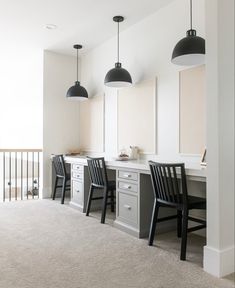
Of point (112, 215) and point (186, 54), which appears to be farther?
point (112, 215)

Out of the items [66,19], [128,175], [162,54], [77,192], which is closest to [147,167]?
[128,175]

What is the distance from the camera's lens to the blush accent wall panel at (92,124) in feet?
17.4

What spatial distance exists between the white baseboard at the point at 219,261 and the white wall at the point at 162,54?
1587 mm

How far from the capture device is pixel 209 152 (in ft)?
7.68

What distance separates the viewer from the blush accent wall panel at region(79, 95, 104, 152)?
5316 millimetres

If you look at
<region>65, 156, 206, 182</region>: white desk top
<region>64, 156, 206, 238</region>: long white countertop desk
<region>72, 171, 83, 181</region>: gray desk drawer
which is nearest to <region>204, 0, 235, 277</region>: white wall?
<region>65, 156, 206, 182</region>: white desk top

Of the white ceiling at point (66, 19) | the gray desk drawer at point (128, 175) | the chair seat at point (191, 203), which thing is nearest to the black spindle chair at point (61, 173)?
the gray desk drawer at point (128, 175)

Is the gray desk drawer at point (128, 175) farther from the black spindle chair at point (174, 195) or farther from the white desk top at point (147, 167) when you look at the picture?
the black spindle chair at point (174, 195)

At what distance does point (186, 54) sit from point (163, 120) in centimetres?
120

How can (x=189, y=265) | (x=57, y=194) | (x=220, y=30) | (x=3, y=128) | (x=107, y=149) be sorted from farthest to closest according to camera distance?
1. (x=3, y=128)
2. (x=57, y=194)
3. (x=107, y=149)
4. (x=189, y=265)
5. (x=220, y=30)

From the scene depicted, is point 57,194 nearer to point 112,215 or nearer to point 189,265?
point 112,215

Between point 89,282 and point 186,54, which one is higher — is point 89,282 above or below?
below

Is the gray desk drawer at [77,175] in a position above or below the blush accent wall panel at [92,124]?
below

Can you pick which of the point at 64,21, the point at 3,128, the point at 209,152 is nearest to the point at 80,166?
the point at 64,21
